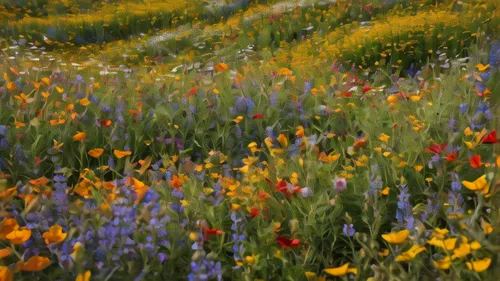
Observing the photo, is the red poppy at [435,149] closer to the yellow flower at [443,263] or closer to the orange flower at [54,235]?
the yellow flower at [443,263]

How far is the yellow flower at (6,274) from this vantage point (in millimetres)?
2342

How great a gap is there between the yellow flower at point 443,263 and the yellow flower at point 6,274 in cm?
168

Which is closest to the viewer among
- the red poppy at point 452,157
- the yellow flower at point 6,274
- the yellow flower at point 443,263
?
the yellow flower at point 6,274

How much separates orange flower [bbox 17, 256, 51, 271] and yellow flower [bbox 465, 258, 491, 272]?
1678 millimetres

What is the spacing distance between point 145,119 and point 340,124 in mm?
1444

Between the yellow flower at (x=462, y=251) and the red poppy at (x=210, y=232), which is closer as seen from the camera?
the yellow flower at (x=462, y=251)

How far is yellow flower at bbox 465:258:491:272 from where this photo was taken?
2.37 metres

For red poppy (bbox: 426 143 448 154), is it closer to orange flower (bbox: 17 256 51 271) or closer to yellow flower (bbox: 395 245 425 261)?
yellow flower (bbox: 395 245 425 261)

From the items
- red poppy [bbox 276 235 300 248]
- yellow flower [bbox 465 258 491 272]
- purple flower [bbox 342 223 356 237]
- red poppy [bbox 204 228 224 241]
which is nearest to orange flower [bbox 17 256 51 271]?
red poppy [bbox 204 228 224 241]

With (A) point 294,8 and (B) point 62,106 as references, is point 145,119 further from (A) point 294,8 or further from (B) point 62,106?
(A) point 294,8

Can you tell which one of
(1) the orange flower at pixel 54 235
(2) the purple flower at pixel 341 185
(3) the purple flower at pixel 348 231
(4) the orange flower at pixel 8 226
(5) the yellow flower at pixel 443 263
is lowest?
(5) the yellow flower at pixel 443 263

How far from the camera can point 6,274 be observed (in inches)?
93.1

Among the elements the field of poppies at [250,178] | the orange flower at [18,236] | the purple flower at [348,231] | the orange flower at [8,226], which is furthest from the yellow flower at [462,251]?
the orange flower at [8,226]

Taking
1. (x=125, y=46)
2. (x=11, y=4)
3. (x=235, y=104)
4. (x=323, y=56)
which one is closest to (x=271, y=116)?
(x=235, y=104)
